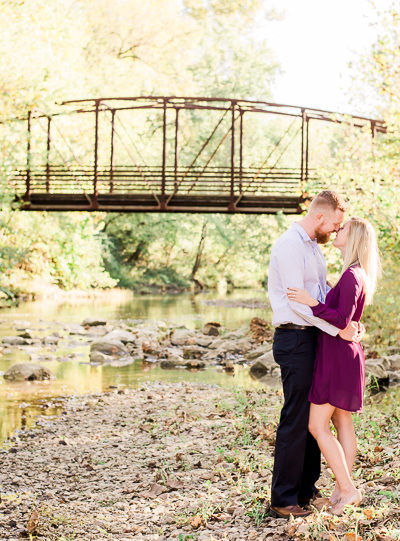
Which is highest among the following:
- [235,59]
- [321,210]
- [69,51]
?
[235,59]

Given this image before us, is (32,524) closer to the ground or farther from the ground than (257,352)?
farther from the ground

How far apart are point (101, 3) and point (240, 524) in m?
40.4

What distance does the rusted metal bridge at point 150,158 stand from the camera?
2483cm

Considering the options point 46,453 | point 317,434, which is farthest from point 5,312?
point 317,434

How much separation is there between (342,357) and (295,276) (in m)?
0.65

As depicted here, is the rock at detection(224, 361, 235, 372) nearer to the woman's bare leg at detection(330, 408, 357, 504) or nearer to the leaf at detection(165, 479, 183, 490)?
the leaf at detection(165, 479, 183, 490)

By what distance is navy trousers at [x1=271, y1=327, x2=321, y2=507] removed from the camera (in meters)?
5.01

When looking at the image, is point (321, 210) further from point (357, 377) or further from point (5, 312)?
point (5, 312)

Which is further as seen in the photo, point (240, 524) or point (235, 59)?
point (235, 59)

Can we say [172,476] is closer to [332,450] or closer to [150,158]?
[332,450]

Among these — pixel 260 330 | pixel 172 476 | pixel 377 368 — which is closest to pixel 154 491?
pixel 172 476

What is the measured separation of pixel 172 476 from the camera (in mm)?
6492

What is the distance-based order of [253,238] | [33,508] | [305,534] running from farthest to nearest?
[253,238]
[33,508]
[305,534]

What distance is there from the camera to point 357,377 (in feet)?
16.6
